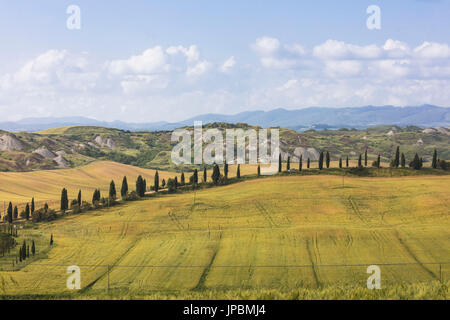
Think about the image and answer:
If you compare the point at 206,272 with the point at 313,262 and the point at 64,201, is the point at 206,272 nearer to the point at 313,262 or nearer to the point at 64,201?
the point at 313,262

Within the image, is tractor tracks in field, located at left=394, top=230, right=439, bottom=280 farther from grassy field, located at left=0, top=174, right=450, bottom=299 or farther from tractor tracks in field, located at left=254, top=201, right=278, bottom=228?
tractor tracks in field, located at left=254, top=201, right=278, bottom=228

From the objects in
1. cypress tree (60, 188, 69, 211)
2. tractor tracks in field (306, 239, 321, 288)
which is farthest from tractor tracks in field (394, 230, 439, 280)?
cypress tree (60, 188, 69, 211)

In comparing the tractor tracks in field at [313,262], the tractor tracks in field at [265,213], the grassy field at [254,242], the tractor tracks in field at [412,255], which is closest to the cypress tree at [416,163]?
the grassy field at [254,242]

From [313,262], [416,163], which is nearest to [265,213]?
[313,262]

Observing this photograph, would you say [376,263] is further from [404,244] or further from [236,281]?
[236,281]

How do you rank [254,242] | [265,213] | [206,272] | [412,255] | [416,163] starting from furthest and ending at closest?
[416,163] → [265,213] → [254,242] → [412,255] → [206,272]

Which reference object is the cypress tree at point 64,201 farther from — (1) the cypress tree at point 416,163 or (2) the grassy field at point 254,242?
(1) the cypress tree at point 416,163

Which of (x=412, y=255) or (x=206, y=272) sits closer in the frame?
(x=206, y=272)
